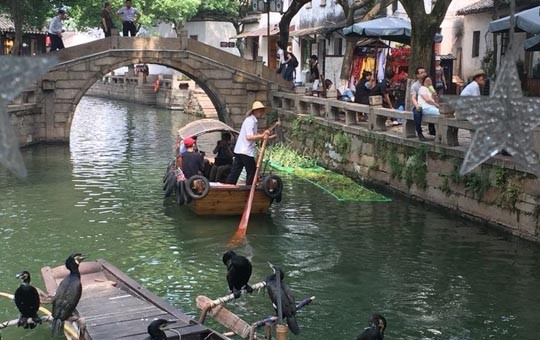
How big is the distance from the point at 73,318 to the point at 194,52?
707 inches

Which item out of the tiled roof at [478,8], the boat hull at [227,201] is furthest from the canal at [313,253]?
the tiled roof at [478,8]

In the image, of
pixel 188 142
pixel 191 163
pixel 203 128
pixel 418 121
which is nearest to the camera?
pixel 191 163

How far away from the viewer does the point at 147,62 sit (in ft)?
78.4

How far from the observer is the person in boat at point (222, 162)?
14273 millimetres

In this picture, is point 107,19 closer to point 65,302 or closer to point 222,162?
point 222,162

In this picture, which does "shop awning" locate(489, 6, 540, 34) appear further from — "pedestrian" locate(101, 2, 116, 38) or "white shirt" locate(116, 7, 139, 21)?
"pedestrian" locate(101, 2, 116, 38)

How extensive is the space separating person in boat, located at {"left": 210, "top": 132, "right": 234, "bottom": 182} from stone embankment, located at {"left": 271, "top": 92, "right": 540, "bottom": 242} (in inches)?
131

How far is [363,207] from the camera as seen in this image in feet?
48.0

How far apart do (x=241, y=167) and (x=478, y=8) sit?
43.9 ft

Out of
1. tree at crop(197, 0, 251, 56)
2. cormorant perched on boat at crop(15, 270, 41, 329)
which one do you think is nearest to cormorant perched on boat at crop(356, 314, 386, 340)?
cormorant perched on boat at crop(15, 270, 41, 329)

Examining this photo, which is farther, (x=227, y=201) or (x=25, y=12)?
(x=25, y=12)

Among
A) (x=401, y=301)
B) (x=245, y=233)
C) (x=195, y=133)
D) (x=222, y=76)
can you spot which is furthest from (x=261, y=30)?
(x=401, y=301)

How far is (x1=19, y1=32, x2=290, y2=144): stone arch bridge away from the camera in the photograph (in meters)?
23.2

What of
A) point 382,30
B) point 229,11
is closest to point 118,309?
point 382,30
